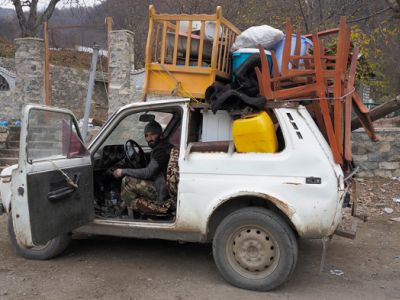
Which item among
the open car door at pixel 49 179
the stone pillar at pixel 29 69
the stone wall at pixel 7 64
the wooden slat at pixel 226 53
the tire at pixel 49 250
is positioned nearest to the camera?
the open car door at pixel 49 179

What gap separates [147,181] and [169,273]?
983 mm

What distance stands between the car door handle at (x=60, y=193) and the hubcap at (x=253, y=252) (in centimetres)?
156

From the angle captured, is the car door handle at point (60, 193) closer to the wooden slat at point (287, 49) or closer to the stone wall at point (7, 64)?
the wooden slat at point (287, 49)

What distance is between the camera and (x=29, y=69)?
1334 cm

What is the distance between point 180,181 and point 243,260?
0.93 metres

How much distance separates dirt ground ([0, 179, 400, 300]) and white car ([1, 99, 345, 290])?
1.28ft

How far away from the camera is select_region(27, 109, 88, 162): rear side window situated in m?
4.10

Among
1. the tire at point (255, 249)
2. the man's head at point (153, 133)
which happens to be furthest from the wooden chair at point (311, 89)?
the man's head at point (153, 133)

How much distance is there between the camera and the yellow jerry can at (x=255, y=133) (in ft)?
13.1

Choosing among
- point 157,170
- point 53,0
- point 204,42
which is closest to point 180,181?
point 157,170

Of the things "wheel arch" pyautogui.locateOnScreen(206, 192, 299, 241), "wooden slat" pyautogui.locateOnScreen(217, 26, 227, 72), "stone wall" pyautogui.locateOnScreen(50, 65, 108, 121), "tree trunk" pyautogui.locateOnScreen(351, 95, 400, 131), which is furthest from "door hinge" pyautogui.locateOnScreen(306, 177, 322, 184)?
"stone wall" pyautogui.locateOnScreen(50, 65, 108, 121)

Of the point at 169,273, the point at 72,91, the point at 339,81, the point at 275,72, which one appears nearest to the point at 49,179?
the point at 169,273

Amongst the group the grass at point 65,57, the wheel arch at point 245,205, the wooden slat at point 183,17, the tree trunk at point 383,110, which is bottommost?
the wheel arch at point 245,205

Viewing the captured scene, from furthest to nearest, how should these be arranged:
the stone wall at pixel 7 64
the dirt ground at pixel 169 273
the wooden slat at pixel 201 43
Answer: the stone wall at pixel 7 64, the wooden slat at pixel 201 43, the dirt ground at pixel 169 273
